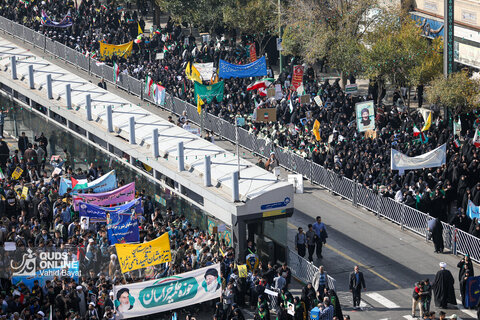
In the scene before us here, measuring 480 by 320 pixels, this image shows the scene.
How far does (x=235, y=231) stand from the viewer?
2861cm

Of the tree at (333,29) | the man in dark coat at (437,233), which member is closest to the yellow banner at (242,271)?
the man in dark coat at (437,233)

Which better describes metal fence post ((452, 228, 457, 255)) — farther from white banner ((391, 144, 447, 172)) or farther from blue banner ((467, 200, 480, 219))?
white banner ((391, 144, 447, 172))

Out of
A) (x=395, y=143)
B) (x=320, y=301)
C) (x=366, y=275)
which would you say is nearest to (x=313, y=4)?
(x=395, y=143)

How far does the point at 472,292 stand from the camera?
2784 cm

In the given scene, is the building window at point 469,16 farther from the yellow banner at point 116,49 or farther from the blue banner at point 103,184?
the blue banner at point 103,184

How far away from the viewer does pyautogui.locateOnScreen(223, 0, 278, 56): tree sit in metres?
56.5

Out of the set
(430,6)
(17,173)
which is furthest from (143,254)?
(430,6)

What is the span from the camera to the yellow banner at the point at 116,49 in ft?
166

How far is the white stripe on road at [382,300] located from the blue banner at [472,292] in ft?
6.27

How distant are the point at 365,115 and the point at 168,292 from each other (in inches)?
581

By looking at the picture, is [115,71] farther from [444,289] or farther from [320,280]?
[444,289]

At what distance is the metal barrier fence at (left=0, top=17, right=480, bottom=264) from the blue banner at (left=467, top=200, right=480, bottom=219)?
0.70 m

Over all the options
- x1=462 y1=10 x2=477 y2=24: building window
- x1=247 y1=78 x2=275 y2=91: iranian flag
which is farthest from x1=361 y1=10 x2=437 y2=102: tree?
x1=247 y1=78 x2=275 y2=91: iranian flag

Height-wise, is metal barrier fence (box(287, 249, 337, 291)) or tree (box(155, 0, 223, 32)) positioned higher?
tree (box(155, 0, 223, 32))
